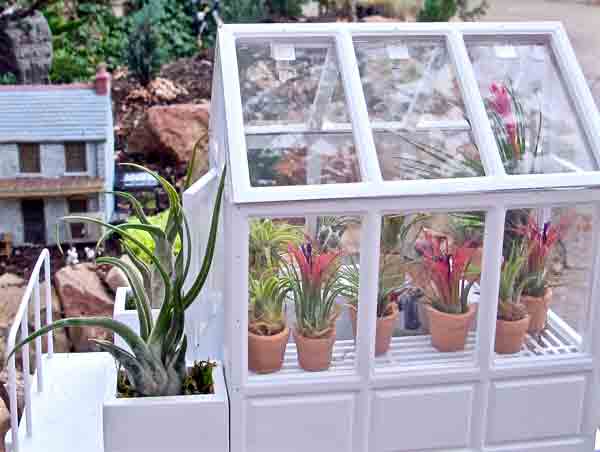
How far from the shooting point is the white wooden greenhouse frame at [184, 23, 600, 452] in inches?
144

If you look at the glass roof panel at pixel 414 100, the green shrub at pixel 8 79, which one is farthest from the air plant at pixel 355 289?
the green shrub at pixel 8 79

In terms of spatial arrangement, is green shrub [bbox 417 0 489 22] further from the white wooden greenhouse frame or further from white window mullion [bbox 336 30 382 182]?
white window mullion [bbox 336 30 382 182]

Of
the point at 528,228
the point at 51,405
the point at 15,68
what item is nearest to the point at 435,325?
the point at 528,228

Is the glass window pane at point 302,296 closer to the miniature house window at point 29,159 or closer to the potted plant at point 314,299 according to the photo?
the potted plant at point 314,299

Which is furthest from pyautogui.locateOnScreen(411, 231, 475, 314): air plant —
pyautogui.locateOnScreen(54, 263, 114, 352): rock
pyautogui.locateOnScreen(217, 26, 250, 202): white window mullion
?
pyautogui.locateOnScreen(54, 263, 114, 352): rock

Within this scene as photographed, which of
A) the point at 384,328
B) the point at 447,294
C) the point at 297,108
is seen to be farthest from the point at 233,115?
the point at 447,294

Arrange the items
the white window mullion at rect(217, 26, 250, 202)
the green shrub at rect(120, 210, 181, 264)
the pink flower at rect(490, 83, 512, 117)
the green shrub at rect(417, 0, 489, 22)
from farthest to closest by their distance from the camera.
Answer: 1. the green shrub at rect(417, 0, 489, 22)
2. the green shrub at rect(120, 210, 181, 264)
3. the pink flower at rect(490, 83, 512, 117)
4. the white window mullion at rect(217, 26, 250, 202)

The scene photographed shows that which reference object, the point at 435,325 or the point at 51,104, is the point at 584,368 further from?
the point at 51,104

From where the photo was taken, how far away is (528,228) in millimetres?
3965

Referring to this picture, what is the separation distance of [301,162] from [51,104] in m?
3.91

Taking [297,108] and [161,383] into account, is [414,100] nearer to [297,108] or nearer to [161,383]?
[297,108]

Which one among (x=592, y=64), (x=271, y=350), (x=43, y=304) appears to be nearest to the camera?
(x=271, y=350)

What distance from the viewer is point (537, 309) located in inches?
162

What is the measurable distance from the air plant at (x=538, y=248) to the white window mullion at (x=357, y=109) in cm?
76
